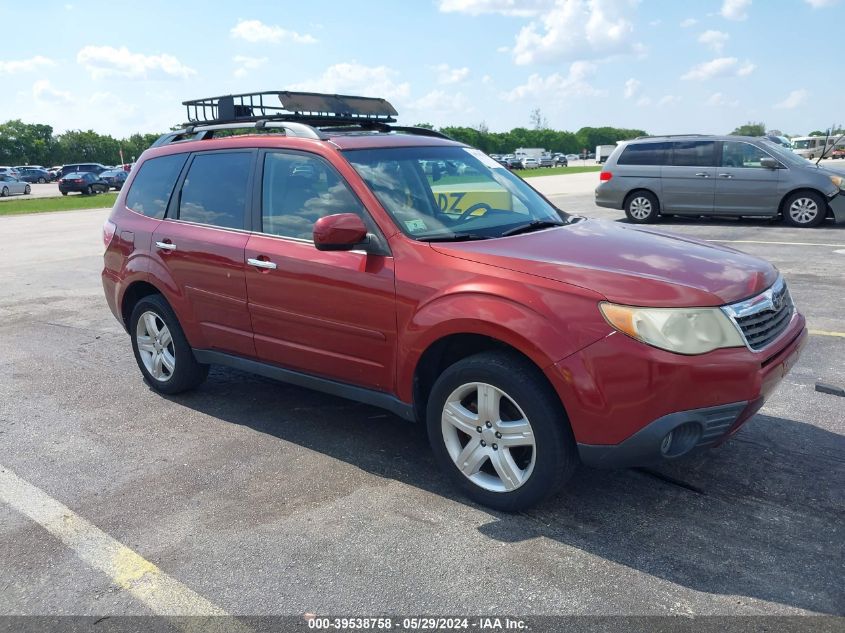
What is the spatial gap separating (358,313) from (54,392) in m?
3.02

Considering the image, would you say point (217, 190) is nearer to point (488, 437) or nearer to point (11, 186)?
point (488, 437)

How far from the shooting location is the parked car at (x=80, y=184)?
132 feet

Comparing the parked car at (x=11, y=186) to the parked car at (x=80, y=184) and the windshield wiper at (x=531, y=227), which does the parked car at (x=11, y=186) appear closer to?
the parked car at (x=80, y=184)

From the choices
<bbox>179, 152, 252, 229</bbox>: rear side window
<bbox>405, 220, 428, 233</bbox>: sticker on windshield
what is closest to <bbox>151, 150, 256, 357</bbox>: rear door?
<bbox>179, 152, 252, 229</bbox>: rear side window

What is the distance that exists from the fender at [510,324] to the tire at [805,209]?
12319 millimetres

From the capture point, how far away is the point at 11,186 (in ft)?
138

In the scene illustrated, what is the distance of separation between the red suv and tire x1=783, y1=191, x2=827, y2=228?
10800 mm

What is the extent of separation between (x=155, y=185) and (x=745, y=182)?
38.4 feet

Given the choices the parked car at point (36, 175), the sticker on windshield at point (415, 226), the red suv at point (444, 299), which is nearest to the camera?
the red suv at point (444, 299)

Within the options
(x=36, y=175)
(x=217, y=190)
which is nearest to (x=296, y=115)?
(x=217, y=190)

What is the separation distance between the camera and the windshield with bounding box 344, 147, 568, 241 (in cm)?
397

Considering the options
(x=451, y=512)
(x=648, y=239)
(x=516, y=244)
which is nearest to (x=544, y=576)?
(x=451, y=512)

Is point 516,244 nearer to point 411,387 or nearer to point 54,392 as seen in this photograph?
point 411,387

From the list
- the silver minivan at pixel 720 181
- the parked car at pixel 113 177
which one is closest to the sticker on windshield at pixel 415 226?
the silver minivan at pixel 720 181
